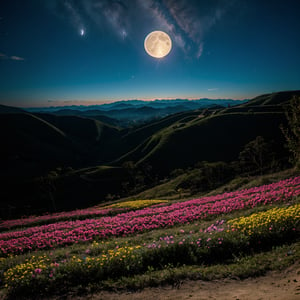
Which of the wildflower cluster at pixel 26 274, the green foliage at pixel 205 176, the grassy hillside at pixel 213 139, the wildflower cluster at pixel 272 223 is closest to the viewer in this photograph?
the wildflower cluster at pixel 26 274

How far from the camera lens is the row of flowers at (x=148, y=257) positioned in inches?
314

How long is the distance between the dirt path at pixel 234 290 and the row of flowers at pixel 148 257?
1.34 m

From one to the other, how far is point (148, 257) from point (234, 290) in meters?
3.91

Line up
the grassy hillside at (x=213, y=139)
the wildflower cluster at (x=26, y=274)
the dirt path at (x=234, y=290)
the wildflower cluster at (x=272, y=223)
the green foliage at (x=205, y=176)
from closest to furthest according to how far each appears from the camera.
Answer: the dirt path at (x=234, y=290), the wildflower cluster at (x=26, y=274), the wildflower cluster at (x=272, y=223), the green foliage at (x=205, y=176), the grassy hillside at (x=213, y=139)

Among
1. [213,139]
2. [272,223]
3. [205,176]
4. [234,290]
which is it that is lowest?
[205,176]

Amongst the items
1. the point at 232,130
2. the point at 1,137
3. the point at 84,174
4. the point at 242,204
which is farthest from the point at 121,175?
the point at 1,137

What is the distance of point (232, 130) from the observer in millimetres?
129000

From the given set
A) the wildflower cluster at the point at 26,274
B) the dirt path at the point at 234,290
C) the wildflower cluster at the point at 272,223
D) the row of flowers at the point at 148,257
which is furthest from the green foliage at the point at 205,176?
the wildflower cluster at the point at 26,274

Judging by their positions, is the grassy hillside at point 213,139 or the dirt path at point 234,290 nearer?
the dirt path at point 234,290

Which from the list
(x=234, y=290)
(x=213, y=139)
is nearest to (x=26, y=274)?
(x=234, y=290)

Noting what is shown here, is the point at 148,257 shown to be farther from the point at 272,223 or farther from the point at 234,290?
the point at 272,223

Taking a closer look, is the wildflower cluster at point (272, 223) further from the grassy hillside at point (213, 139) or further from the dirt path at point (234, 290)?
the grassy hillside at point (213, 139)

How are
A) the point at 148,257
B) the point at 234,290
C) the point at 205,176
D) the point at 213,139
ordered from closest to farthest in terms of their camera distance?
the point at 234,290
the point at 148,257
the point at 205,176
the point at 213,139

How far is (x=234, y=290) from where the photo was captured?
6398 millimetres
